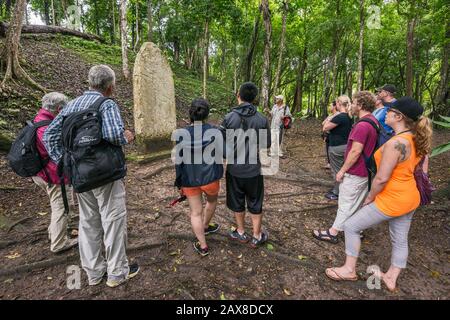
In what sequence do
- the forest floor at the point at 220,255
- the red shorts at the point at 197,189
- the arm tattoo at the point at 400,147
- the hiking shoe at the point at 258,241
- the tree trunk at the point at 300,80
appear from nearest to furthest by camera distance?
the arm tattoo at the point at 400,147
the forest floor at the point at 220,255
the red shorts at the point at 197,189
the hiking shoe at the point at 258,241
the tree trunk at the point at 300,80

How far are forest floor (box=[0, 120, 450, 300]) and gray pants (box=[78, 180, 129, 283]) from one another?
0.77 feet

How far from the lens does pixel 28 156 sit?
3.22 meters

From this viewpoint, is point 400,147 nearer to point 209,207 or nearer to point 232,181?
point 232,181

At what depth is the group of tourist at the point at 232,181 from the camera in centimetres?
275

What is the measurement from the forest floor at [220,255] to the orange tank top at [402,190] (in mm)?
1078

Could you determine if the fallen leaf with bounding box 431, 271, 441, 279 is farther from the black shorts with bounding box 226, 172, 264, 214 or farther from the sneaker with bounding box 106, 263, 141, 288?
the sneaker with bounding box 106, 263, 141, 288

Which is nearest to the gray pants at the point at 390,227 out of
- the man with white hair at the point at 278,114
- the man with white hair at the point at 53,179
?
the man with white hair at the point at 53,179

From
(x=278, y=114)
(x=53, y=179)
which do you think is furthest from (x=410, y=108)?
(x=278, y=114)

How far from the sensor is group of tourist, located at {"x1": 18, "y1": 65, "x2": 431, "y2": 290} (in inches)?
108

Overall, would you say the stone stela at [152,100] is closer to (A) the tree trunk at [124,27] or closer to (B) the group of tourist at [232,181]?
(B) the group of tourist at [232,181]

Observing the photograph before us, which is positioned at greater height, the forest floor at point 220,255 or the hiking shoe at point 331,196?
the hiking shoe at point 331,196
